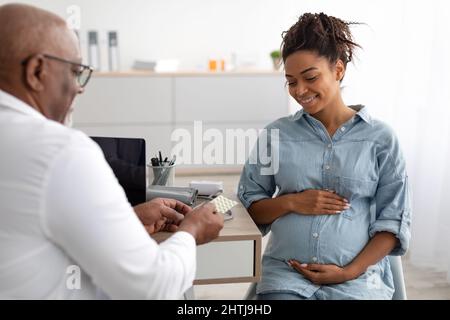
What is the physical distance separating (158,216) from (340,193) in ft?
1.89

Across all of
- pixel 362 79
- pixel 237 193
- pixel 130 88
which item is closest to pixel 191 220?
pixel 237 193

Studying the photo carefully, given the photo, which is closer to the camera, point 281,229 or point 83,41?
point 281,229

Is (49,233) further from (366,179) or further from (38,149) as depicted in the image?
(366,179)

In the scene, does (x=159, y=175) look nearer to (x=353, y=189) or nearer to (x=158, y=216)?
(x=158, y=216)

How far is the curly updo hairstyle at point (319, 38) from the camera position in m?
1.74

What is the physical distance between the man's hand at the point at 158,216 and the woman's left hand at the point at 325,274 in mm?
416

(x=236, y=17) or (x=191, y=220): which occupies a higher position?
(x=236, y=17)

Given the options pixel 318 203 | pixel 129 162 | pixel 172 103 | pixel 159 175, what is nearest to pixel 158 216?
pixel 129 162

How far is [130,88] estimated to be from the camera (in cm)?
485

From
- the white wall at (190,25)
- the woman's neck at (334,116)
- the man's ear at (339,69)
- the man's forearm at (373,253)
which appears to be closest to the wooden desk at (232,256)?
the man's forearm at (373,253)

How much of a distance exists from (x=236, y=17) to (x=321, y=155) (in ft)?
12.3

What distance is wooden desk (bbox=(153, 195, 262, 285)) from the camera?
1.59 metres

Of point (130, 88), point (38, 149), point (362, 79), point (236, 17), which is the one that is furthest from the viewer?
point (236, 17)
